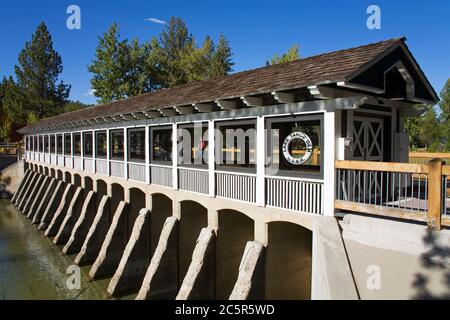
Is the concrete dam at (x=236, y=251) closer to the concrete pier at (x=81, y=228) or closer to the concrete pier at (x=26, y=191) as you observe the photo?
the concrete pier at (x=81, y=228)

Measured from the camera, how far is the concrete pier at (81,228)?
59.6 ft

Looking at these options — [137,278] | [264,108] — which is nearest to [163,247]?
[137,278]

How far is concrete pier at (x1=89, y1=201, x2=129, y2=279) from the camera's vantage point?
572 inches

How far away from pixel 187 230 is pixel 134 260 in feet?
8.32

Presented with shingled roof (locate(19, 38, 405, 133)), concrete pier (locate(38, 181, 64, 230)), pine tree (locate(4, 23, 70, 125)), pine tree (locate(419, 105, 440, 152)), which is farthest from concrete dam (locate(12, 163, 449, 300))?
pine tree (locate(419, 105, 440, 152))

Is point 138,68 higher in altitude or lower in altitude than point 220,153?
higher

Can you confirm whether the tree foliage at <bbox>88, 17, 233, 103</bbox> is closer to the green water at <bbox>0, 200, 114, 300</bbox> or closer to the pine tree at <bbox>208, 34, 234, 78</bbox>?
the pine tree at <bbox>208, 34, 234, 78</bbox>

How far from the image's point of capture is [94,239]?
16359 mm

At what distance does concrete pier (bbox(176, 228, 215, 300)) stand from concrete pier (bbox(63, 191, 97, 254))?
1018 cm

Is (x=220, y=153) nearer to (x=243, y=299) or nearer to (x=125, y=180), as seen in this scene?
(x=243, y=299)

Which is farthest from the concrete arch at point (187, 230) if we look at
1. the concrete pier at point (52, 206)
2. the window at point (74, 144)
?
the concrete pier at point (52, 206)

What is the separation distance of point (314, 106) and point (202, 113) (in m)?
4.25

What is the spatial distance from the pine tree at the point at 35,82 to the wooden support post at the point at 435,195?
61503 millimetres

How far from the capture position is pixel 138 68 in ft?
151
